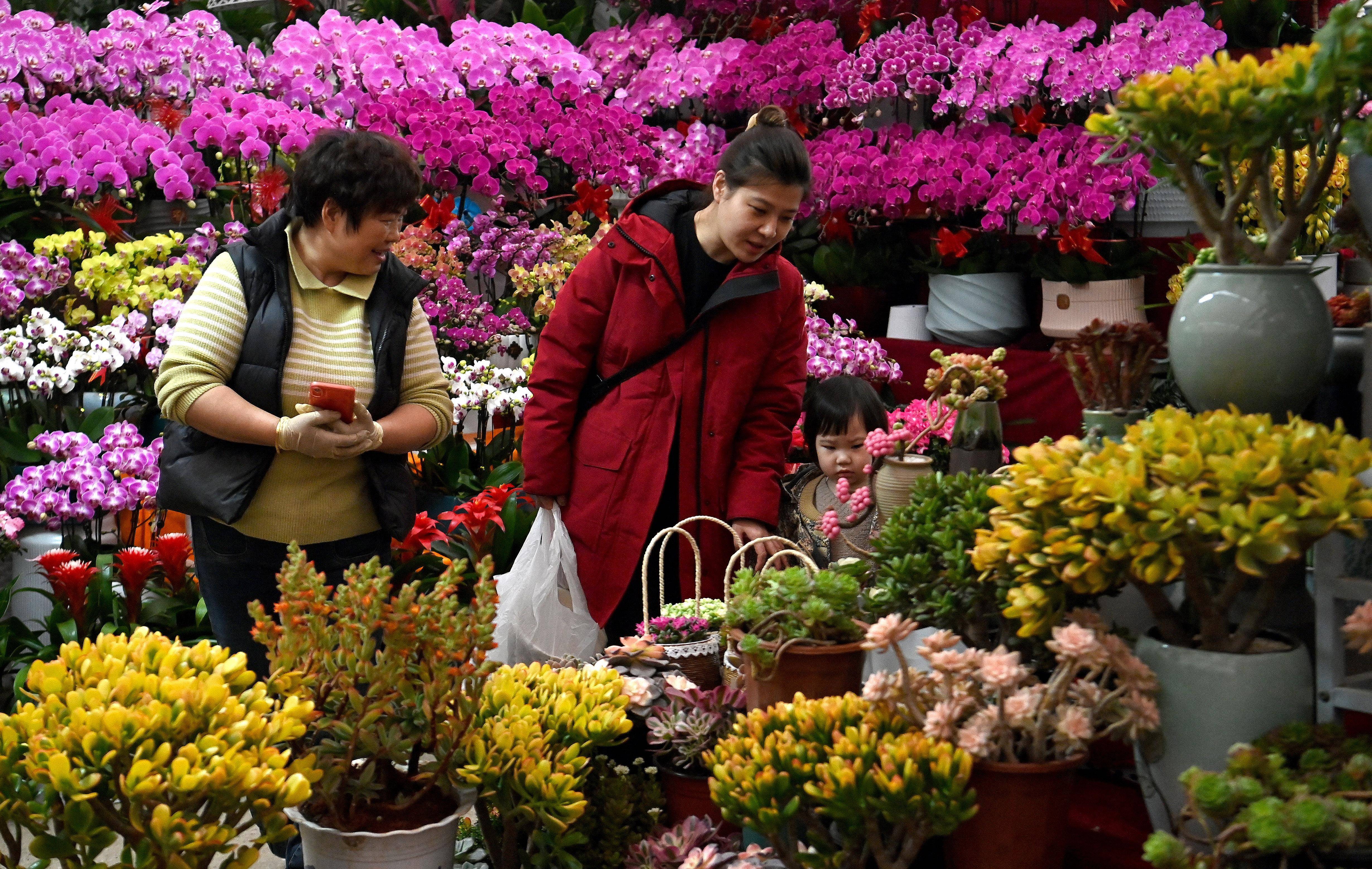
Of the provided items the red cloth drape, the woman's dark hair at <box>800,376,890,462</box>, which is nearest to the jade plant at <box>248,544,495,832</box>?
the woman's dark hair at <box>800,376,890,462</box>

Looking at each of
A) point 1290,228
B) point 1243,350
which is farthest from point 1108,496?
point 1290,228

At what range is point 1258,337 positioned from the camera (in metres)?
1.25

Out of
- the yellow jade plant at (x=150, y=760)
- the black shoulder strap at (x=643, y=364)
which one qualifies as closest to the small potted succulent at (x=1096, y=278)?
the black shoulder strap at (x=643, y=364)

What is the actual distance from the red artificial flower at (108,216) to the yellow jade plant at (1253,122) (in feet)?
11.3

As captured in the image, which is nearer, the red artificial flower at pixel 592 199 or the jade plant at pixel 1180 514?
the jade plant at pixel 1180 514

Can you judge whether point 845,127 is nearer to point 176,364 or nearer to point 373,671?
point 176,364

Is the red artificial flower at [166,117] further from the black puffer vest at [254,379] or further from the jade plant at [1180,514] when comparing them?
the jade plant at [1180,514]

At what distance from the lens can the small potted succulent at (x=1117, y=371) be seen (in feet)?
4.92

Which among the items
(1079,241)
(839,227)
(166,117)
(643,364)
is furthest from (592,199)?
(643,364)

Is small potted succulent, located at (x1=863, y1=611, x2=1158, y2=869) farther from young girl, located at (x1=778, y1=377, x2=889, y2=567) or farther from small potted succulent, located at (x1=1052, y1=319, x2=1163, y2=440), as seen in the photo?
young girl, located at (x1=778, y1=377, x2=889, y2=567)

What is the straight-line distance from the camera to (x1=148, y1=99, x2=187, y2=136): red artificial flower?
13.0 ft

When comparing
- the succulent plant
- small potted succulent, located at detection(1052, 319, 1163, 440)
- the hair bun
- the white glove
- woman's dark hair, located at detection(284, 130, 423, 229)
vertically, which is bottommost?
the succulent plant

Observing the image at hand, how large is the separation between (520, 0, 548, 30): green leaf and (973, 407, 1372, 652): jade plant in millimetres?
4038

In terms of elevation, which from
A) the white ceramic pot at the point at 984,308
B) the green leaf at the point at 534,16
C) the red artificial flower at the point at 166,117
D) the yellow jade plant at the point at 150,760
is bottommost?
the yellow jade plant at the point at 150,760
